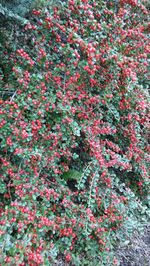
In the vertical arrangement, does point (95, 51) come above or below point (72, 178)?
above

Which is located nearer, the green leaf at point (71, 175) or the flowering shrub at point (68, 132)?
the flowering shrub at point (68, 132)

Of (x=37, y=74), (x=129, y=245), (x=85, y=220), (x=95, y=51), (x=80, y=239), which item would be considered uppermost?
(x=95, y=51)

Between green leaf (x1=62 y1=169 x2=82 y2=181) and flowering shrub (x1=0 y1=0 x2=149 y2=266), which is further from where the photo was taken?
green leaf (x1=62 y1=169 x2=82 y2=181)

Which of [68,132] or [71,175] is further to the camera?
[71,175]

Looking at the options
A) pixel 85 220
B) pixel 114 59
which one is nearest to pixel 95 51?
pixel 114 59

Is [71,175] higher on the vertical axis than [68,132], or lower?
lower

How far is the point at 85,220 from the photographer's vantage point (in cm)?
→ 272

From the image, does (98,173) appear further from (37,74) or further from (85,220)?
(37,74)

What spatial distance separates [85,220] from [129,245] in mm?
602

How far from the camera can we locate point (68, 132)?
2.80 m

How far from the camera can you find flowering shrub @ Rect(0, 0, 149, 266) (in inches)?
100

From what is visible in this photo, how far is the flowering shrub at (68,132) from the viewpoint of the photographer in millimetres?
2541

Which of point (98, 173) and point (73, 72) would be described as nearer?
point (73, 72)

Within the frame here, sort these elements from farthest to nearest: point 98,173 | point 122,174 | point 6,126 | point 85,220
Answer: point 122,174 → point 98,173 → point 85,220 → point 6,126
